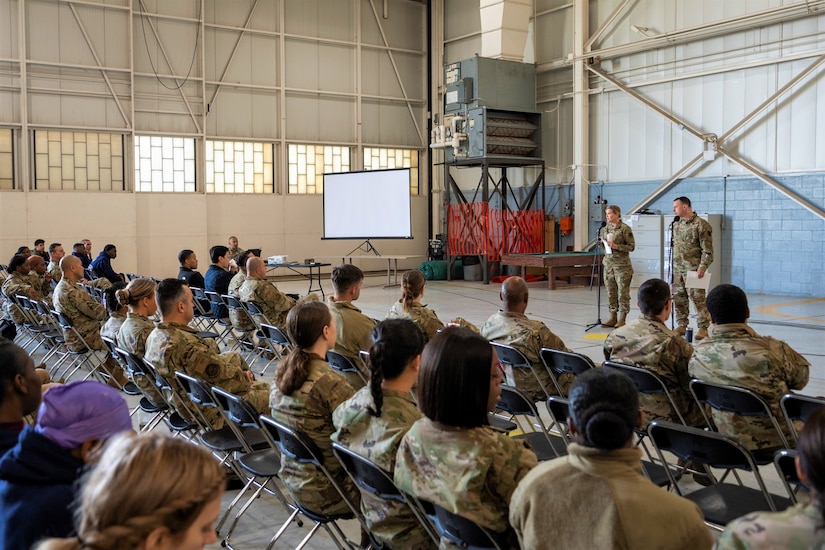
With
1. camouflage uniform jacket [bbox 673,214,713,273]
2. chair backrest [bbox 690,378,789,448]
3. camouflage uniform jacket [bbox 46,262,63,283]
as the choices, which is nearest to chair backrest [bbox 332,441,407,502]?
chair backrest [bbox 690,378,789,448]

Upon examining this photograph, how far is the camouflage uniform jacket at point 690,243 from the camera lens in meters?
8.55

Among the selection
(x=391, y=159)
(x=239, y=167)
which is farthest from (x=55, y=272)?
(x=391, y=159)

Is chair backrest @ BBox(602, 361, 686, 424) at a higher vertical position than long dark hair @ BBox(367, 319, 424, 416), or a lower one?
lower

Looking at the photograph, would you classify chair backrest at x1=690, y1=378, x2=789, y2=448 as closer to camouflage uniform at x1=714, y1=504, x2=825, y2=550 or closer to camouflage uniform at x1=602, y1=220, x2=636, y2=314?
camouflage uniform at x1=714, y1=504, x2=825, y2=550

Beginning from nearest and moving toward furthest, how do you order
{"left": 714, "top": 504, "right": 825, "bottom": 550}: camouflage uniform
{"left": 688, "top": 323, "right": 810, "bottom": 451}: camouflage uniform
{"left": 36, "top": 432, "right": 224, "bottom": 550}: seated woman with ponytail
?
1. {"left": 36, "top": 432, "right": 224, "bottom": 550}: seated woman with ponytail
2. {"left": 714, "top": 504, "right": 825, "bottom": 550}: camouflage uniform
3. {"left": 688, "top": 323, "right": 810, "bottom": 451}: camouflage uniform

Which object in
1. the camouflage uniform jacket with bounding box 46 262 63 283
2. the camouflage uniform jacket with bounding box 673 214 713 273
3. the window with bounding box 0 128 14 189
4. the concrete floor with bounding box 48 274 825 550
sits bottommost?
the concrete floor with bounding box 48 274 825 550

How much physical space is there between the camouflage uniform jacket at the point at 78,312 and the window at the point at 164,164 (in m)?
10.3

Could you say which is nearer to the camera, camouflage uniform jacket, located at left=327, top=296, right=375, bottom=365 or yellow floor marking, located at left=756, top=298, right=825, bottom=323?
camouflage uniform jacket, located at left=327, top=296, right=375, bottom=365

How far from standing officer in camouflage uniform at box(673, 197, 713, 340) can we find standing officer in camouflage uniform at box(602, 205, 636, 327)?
679 millimetres

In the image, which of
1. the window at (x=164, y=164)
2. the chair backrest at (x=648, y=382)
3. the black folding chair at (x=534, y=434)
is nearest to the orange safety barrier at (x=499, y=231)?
the window at (x=164, y=164)

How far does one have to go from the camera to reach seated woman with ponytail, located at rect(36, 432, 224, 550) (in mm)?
1254

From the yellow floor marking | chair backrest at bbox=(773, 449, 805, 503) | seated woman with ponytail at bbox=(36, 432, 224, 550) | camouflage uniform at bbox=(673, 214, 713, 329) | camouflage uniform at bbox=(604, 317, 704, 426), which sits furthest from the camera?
the yellow floor marking

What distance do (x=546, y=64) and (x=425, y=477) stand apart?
1616cm

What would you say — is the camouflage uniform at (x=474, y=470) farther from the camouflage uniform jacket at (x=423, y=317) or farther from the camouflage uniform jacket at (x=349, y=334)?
the camouflage uniform jacket at (x=423, y=317)
